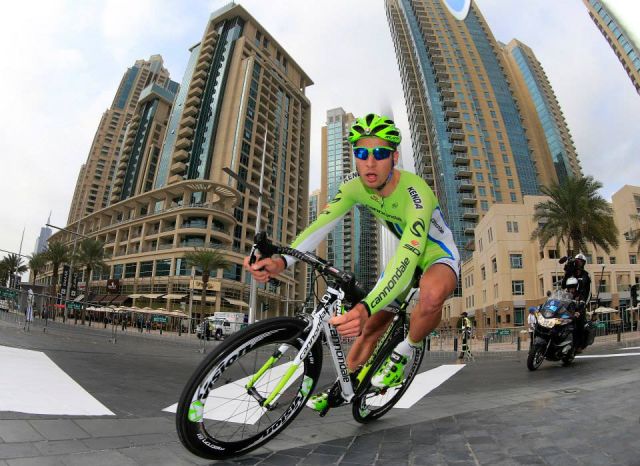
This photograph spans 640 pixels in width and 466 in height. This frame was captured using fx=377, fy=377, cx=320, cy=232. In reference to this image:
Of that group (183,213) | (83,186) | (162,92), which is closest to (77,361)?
(183,213)

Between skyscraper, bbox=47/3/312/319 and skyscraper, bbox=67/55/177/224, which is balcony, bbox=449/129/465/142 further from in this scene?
skyscraper, bbox=67/55/177/224

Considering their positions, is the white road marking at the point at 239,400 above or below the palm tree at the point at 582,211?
below

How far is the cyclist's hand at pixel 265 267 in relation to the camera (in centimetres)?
268

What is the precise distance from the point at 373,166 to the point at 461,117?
305ft

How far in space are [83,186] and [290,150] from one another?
8555 centimetres

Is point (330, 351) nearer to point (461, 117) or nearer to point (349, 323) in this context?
point (349, 323)

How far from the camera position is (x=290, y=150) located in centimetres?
9088

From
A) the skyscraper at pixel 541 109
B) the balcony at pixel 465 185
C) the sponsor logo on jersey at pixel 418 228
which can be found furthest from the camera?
the skyscraper at pixel 541 109

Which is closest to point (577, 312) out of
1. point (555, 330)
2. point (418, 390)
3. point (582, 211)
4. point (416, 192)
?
point (555, 330)

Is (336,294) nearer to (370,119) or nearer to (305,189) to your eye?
(370,119)

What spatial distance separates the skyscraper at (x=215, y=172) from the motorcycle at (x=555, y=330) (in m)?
43.4

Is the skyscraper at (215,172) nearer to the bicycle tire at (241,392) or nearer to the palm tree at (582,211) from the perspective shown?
the palm tree at (582,211)

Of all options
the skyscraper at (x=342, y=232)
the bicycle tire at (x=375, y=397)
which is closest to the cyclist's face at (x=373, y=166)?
the bicycle tire at (x=375, y=397)

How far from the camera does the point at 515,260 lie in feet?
160
